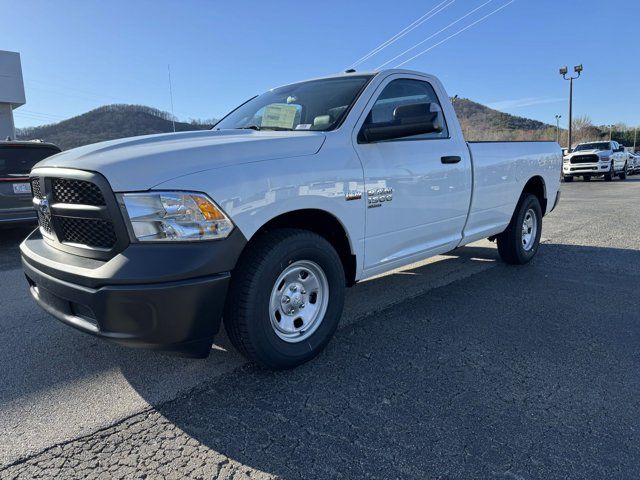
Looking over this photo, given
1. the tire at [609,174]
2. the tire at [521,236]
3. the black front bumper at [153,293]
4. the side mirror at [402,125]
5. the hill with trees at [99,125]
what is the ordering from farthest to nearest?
the hill with trees at [99,125] → the tire at [609,174] → the tire at [521,236] → the side mirror at [402,125] → the black front bumper at [153,293]

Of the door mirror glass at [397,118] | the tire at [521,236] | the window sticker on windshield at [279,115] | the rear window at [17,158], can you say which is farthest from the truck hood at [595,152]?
the rear window at [17,158]

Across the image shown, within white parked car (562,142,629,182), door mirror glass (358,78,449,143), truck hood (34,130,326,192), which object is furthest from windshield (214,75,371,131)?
white parked car (562,142,629,182)

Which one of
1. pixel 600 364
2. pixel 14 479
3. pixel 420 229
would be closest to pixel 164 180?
pixel 14 479

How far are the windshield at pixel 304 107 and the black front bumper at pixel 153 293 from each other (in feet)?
4.65

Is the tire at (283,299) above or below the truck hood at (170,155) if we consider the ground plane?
below

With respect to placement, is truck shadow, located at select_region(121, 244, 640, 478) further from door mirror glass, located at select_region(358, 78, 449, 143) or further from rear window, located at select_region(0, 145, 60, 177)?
rear window, located at select_region(0, 145, 60, 177)

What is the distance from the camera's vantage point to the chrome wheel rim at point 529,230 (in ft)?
19.4

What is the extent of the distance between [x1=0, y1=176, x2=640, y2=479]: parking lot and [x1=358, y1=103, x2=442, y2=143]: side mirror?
1.50m

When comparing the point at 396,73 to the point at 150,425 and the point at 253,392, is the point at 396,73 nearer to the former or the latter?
the point at 253,392

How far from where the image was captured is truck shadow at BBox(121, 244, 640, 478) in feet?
7.13

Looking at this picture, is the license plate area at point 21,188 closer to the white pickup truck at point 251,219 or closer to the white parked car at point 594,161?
the white pickup truck at point 251,219

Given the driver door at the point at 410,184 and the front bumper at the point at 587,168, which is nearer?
the driver door at the point at 410,184

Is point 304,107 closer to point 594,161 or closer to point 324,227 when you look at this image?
point 324,227

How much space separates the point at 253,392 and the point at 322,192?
51.0 inches
